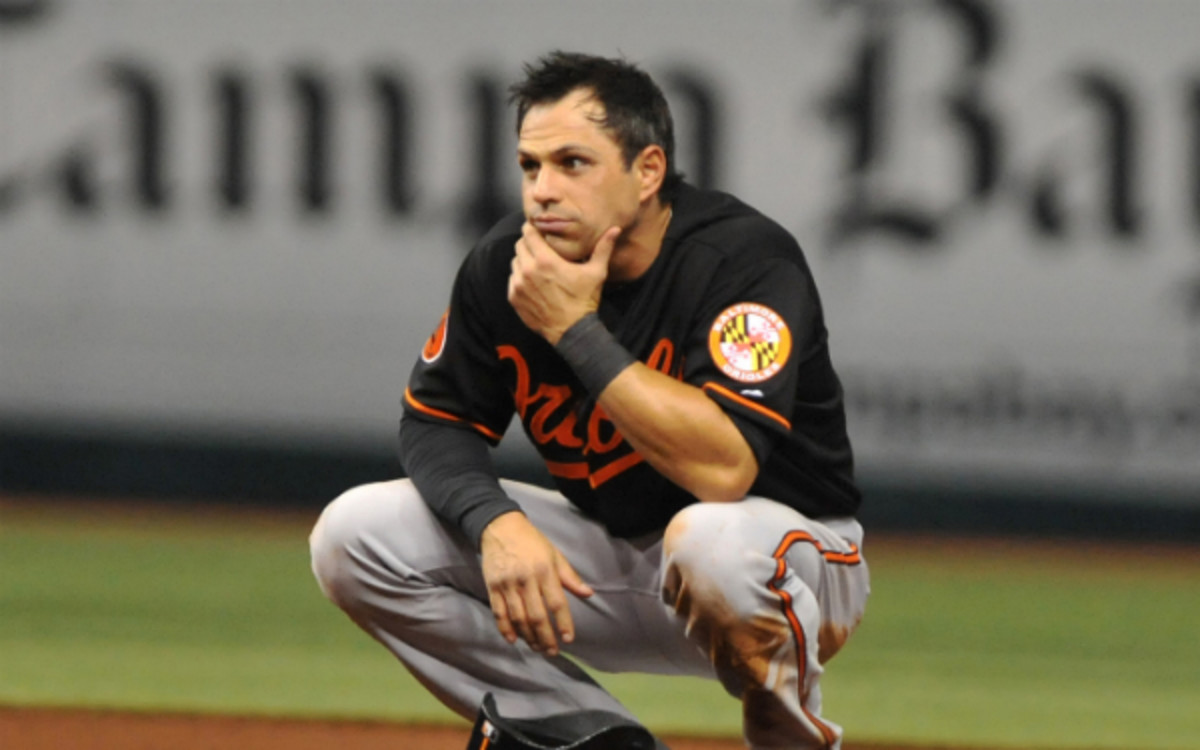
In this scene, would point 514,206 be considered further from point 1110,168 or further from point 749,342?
point 749,342

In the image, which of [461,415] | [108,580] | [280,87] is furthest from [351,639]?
[280,87]

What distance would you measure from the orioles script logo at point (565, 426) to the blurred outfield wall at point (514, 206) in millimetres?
4724

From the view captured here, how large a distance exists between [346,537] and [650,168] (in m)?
0.85

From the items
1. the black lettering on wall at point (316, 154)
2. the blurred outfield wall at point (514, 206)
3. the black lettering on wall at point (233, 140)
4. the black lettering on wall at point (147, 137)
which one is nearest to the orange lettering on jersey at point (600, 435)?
the blurred outfield wall at point (514, 206)

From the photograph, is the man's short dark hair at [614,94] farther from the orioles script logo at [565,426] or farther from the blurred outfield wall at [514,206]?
the blurred outfield wall at [514,206]

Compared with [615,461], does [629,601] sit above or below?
below

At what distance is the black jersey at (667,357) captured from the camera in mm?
2779

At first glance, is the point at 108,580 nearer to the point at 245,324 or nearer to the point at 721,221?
the point at 245,324

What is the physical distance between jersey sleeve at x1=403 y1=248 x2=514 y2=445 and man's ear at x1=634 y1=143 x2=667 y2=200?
34cm

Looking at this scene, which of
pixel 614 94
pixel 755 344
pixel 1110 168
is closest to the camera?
pixel 755 344

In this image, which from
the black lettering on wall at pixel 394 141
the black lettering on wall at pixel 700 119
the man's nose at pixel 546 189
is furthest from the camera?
the black lettering on wall at pixel 394 141

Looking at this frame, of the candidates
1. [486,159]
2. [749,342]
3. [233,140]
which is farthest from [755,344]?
[233,140]

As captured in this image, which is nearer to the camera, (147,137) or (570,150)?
(570,150)

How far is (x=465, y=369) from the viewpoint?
3.02m
